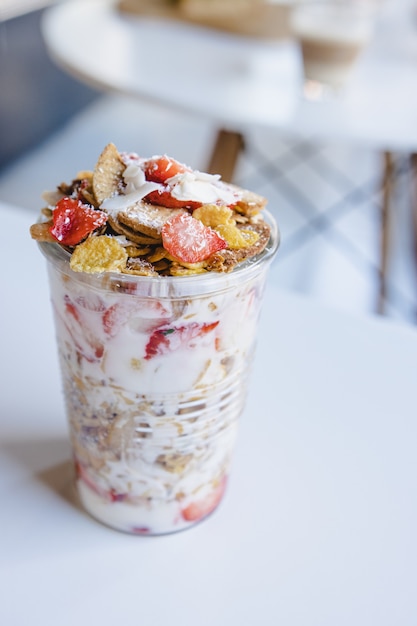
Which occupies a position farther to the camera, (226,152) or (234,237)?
(226,152)

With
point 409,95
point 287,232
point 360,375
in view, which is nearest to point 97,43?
point 409,95

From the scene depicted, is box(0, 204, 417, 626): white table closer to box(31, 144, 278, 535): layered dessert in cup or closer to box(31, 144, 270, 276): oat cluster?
box(31, 144, 278, 535): layered dessert in cup

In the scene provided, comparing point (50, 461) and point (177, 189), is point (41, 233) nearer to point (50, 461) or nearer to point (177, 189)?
point (177, 189)

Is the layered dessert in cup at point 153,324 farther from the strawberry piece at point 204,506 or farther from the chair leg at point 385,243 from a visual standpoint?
the chair leg at point 385,243

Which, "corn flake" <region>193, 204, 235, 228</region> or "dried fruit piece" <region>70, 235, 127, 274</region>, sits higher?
"dried fruit piece" <region>70, 235, 127, 274</region>

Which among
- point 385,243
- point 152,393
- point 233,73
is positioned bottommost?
point 385,243

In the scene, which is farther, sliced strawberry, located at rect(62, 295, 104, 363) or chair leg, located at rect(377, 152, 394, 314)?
chair leg, located at rect(377, 152, 394, 314)

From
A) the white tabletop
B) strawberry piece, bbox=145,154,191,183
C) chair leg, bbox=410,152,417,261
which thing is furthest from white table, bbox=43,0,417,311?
strawberry piece, bbox=145,154,191,183

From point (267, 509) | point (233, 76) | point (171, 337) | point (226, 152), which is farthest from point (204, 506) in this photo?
point (226, 152)
